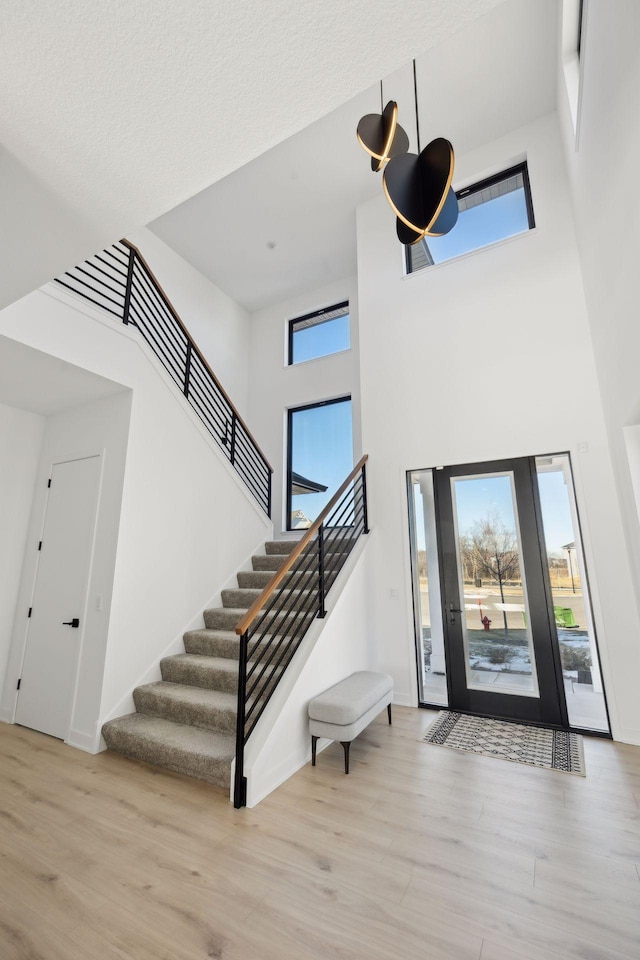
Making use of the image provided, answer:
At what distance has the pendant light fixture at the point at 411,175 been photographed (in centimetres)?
272

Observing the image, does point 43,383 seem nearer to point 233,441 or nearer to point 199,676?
point 233,441

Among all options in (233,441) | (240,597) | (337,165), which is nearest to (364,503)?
(240,597)

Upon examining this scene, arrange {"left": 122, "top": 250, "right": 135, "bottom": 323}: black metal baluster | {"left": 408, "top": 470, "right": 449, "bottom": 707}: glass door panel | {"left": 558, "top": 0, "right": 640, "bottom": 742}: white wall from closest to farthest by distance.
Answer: {"left": 558, "top": 0, "right": 640, "bottom": 742}: white wall → {"left": 122, "top": 250, "right": 135, "bottom": 323}: black metal baluster → {"left": 408, "top": 470, "right": 449, "bottom": 707}: glass door panel

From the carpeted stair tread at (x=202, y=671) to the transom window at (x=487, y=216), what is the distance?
4.96 meters

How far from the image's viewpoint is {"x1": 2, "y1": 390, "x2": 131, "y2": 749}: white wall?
3566 millimetres

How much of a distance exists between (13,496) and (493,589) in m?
4.90

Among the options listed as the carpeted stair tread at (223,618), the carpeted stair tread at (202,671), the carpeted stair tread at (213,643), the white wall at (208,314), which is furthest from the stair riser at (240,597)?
the white wall at (208,314)

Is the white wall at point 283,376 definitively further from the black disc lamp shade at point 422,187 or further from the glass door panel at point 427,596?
the black disc lamp shade at point 422,187

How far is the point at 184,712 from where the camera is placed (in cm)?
343

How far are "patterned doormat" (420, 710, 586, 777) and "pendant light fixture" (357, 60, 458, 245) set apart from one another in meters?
3.82

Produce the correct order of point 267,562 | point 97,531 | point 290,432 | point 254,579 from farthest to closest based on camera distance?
point 290,432 < point 267,562 < point 254,579 < point 97,531

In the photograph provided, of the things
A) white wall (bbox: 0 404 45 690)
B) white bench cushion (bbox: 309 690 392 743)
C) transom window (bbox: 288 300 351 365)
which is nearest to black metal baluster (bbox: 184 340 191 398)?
white wall (bbox: 0 404 45 690)

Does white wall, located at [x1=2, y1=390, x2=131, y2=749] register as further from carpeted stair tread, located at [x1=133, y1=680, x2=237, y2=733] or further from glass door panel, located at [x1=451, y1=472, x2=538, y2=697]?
glass door panel, located at [x1=451, y1=472, x2=538, y2=697]

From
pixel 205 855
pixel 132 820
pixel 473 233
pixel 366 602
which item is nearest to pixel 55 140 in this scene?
pixel 205 855
